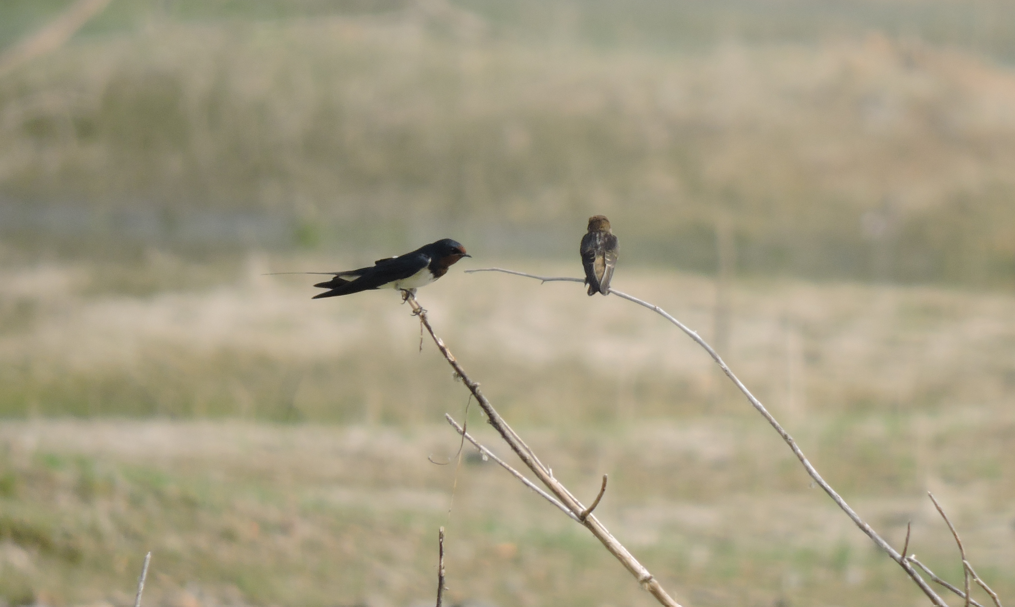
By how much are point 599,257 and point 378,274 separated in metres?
0.60

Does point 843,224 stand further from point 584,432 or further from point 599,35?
point 584,432

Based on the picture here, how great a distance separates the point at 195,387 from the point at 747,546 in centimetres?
973

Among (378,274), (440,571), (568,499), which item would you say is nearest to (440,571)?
(440,571)

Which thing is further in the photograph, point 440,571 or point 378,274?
point 378,274

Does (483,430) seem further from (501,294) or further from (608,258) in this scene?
(608,258)

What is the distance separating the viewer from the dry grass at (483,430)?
952cm

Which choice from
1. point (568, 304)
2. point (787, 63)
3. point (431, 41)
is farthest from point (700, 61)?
point (568, 304)

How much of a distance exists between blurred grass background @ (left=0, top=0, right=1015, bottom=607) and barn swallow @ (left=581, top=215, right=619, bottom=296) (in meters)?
5.91

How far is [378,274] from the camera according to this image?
9.10ft

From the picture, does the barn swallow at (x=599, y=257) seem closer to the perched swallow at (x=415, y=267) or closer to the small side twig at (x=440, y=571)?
the perched swallow at (x=415, y=267)

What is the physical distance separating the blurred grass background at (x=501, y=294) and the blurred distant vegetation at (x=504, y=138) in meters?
0.14

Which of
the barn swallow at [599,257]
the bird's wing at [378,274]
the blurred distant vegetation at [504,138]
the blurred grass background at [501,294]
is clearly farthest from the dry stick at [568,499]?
the blurred distant vegetation at [504,138]

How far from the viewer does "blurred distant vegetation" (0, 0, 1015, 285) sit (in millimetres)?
30875

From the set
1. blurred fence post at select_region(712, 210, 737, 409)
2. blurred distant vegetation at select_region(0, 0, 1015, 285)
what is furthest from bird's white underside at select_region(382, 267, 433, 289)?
blurred distant vegetation at select_region(0, 0, 1015, 285)
